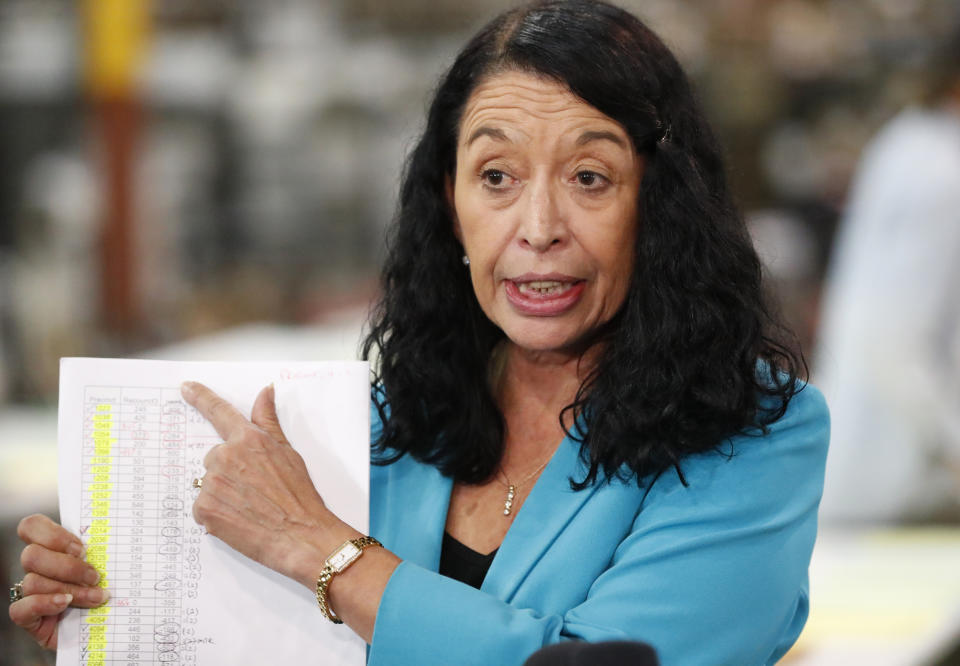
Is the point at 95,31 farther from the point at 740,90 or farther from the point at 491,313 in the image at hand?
the point at 491,313

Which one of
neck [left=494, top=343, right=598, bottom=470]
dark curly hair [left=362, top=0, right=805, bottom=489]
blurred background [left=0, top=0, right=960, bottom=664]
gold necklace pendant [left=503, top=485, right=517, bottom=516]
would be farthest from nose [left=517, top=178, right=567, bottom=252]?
blurred background [left=0, top=0, right=960, bottom=664]

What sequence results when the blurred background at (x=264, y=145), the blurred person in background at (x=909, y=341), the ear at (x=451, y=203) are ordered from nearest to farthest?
the ear at (x=451, y=203) < the blurred person in background at (x=909, y=341) < the blurred background at (x=264, y=145)

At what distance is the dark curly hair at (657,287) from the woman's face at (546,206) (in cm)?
2

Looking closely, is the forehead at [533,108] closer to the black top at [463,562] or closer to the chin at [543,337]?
the chin at [543,337]

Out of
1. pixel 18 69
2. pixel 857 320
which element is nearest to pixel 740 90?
pixel 857 320

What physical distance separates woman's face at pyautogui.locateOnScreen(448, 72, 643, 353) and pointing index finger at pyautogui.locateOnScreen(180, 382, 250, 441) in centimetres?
40

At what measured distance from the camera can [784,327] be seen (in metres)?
1.65

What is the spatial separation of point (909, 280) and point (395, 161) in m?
3.22

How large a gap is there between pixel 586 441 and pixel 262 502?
441mm

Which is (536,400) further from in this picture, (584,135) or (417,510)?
(584,135)

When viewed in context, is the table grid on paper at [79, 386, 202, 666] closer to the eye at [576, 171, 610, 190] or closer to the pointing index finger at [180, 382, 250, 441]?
the pointing index finger at [180, 382, 250, 441]

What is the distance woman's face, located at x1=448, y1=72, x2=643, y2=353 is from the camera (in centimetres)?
148

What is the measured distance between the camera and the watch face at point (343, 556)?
4.50 feet

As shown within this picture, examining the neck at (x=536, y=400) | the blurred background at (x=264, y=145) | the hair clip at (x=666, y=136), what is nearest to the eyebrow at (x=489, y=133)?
the hair clip at (x=666, y=136)
